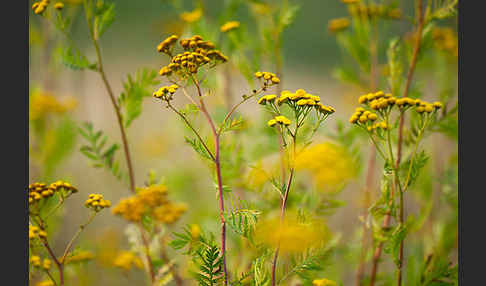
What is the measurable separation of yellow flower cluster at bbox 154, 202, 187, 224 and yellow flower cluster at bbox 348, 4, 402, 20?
2.20ft

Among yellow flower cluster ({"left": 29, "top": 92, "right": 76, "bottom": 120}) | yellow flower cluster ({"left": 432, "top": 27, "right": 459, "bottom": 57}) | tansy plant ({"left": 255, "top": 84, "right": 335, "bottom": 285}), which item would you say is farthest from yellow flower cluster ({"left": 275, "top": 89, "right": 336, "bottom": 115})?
yellow flower cluster ({"left": 29, "top": 92, "right": 76, "bottom": 120})

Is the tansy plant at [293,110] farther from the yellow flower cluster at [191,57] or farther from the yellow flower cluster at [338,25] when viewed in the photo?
the yellow flower cluster at [338,25]

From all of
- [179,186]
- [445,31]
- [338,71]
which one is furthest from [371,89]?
[179,186]

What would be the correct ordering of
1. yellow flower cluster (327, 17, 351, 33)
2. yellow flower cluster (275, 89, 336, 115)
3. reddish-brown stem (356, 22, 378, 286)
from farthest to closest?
yellow flower cluster (327, 17, 351, 33), reddish-brown stem (356, 22, 378, 286), yellow flower cluster (275, 89, 336, 115)

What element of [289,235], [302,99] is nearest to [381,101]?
[302,99]

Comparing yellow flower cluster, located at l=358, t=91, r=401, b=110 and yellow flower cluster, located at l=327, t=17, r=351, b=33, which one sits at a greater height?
yellow flower cluster, located at l=327, t=17, r=351, b=33

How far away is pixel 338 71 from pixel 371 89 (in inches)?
3.9

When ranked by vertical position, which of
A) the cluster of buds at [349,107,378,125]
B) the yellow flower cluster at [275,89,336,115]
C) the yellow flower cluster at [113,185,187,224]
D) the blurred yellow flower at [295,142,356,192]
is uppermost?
the yellow flower cluster at [275,89,336,115]

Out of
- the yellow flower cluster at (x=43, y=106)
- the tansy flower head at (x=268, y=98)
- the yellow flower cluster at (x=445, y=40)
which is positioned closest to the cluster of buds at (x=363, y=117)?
the tansy flower head at (x=268, y=98)

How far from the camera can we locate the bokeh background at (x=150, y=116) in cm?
148

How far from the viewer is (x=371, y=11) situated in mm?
1117

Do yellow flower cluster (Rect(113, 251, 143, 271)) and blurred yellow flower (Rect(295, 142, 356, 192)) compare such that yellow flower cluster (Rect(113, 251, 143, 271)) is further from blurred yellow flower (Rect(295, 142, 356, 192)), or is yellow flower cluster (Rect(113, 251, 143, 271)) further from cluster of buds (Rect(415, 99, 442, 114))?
cluster of buds (Rect(415, 99, 442, 114))

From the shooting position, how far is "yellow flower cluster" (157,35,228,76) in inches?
27.9

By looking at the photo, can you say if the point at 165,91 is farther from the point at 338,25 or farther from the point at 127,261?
the point at 338,25
